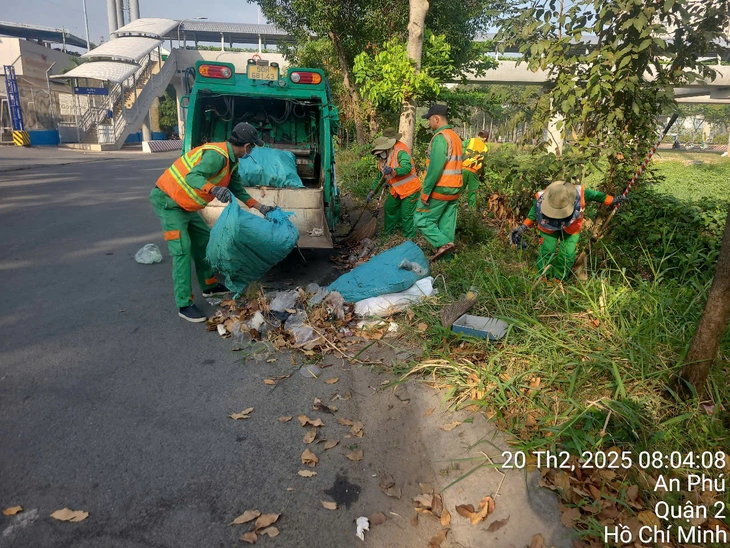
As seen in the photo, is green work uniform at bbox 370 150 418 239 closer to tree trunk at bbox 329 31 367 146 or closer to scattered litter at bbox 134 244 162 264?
scattered litter at bbox 134 244 162 264

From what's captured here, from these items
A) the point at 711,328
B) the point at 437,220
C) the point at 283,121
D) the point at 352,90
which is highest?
the point at 352,90

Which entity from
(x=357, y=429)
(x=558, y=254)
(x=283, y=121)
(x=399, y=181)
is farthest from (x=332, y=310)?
(x=283, y=121)

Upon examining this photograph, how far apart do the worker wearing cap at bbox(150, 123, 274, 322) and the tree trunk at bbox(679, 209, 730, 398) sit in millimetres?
3480

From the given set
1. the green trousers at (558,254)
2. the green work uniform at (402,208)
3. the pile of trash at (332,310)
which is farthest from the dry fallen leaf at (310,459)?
the green work uniform at (402,208)

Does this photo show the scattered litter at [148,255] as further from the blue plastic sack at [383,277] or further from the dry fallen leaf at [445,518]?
the dry fallen leaf at [445,518]

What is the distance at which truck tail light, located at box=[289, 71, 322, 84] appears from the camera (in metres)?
6.78

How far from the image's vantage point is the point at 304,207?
19.5 ft

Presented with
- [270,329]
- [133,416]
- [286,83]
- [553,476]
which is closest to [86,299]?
[270,329]

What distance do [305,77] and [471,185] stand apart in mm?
2680

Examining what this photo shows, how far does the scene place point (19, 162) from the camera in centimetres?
1638

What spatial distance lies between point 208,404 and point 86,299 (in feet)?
7.74

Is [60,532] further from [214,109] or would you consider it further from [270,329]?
[214,109]

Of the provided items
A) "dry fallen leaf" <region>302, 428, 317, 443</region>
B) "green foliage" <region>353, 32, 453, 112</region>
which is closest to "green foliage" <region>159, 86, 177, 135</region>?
"green foliage" <region>353, 32, 453, 112</region>

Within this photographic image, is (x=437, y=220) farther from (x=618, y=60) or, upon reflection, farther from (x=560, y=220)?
(x=618, y=60)
